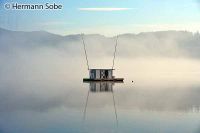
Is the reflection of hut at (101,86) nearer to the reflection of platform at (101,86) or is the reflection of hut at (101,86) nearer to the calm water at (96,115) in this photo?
the reflection of platform at (101,86)

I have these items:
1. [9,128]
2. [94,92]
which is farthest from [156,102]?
[9,128]

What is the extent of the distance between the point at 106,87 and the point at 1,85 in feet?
9.06

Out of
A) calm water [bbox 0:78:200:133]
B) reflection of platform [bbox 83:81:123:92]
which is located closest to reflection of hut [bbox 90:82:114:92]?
reflection of platform [bbox 83:81:123:92]

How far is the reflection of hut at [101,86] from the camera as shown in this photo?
9.12 metres

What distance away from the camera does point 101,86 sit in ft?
30.8

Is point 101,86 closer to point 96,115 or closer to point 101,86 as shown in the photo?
point 101,86

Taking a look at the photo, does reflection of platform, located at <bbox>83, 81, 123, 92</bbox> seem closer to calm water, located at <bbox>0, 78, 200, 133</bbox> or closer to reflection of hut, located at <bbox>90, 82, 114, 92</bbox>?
reflection of hut, located at <bbox>90, 82, 114, 92</bbox>

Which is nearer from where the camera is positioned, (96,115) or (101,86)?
(96,115)

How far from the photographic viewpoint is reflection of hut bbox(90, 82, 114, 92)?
912 centimetres

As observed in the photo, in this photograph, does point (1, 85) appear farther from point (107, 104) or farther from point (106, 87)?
point (107, 104)

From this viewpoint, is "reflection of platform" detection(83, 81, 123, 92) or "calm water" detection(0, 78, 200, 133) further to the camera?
"reflection of platform" detection(83, 81, 123, 92)

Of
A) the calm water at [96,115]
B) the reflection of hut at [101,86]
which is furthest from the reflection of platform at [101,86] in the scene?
the calm water at [96,115]

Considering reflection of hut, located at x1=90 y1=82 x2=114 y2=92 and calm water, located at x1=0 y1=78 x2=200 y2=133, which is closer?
calm water, located at x1=0 y1=78 x2=200 y2=133

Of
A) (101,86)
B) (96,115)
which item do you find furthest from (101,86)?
(96,115)
